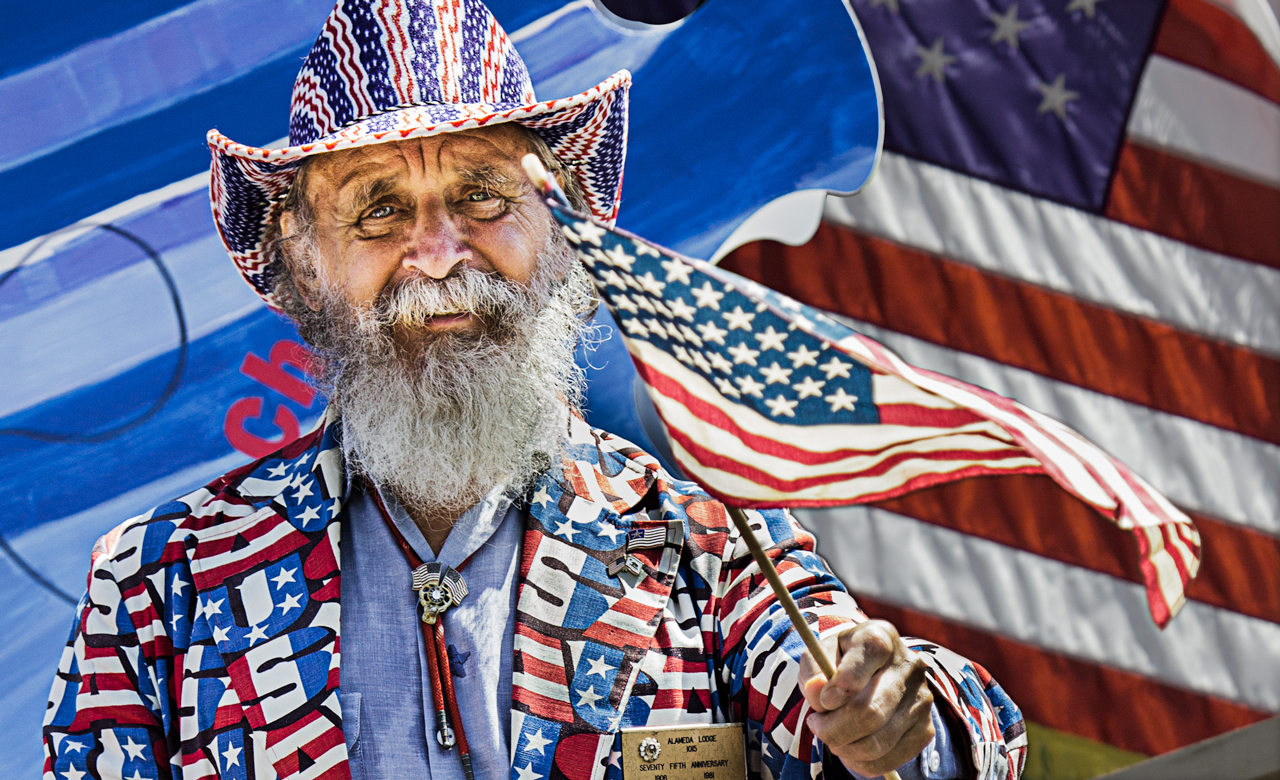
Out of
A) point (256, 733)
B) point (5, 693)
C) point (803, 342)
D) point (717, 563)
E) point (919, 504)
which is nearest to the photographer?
point (803, 342)

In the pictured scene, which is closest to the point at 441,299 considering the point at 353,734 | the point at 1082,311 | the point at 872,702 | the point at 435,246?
the point at 435,246

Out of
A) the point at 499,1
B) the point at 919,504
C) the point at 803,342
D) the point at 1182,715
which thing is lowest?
the point at 1182,715

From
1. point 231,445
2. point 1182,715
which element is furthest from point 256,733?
point 1182,715

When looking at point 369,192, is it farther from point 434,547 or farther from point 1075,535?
point 1075,535

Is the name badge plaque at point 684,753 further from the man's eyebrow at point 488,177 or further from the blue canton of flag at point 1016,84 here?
the blue canton of flag at point 1016,84

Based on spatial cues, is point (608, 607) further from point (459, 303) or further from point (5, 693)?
point (5, 693)

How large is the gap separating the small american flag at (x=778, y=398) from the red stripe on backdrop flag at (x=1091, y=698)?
1534 millimetres

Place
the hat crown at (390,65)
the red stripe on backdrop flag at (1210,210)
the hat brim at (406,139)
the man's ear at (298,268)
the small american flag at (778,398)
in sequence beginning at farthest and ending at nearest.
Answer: the red stripe on backdrop flag at (1210,210)
the man's ear at (298,268)
the hat crown at (390,65)
the hat brim at (406,139)
the small american flag at (778,398)

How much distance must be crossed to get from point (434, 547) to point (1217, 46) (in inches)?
91.7

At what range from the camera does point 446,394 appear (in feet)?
6.76

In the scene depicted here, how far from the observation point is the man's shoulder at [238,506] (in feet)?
6.55

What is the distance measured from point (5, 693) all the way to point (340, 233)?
4.05ft

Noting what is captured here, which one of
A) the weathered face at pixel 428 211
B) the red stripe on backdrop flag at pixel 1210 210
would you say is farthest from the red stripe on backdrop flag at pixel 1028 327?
the weathered face at pixel 428 211

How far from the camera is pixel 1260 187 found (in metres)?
3.03
